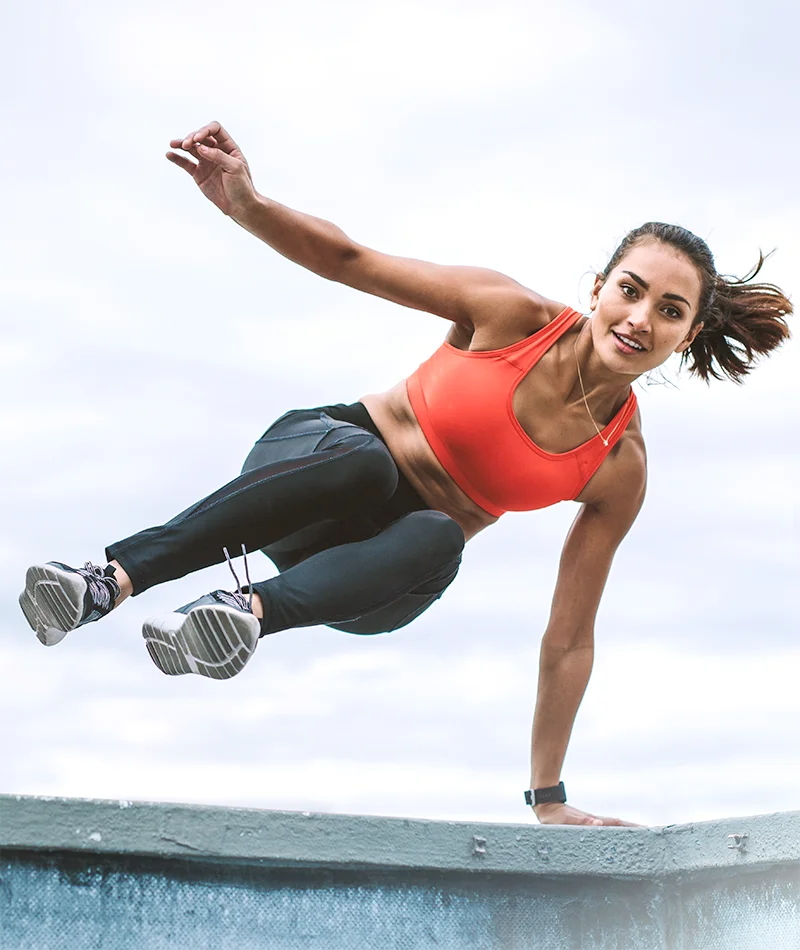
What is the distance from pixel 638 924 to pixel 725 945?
0.62 ft

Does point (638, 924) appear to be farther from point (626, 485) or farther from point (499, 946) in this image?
point (626, 485)

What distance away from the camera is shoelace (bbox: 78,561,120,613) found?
7.66 ft

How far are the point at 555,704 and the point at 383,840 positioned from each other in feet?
4.06

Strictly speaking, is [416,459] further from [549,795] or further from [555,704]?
[549,795]

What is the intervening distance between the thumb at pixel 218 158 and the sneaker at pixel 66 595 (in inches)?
36.5

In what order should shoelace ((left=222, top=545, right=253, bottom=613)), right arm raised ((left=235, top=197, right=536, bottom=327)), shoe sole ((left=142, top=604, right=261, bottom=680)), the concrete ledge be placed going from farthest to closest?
1. right arm raised ((left=235, top=197, right=536, bottom=327))
2. shoelace ((left=222, top=545, right=253, bottom=613))
3. shoe sole ((left=142, top=604, right=261, bottom=680))
4. the concrete ledge

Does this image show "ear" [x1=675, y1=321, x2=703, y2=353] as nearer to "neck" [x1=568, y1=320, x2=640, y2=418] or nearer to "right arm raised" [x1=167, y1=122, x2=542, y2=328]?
"neck" [x1=568, y1=320, x2=640, y2=418]

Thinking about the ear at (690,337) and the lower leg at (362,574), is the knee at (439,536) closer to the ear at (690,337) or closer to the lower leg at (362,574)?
the lower leg at (362,574)

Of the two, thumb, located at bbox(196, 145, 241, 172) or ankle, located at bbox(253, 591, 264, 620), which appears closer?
ankle, located at bbox(253, 591, 264, 620)

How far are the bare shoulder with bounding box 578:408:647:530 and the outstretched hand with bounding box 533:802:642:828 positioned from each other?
2.46 ft

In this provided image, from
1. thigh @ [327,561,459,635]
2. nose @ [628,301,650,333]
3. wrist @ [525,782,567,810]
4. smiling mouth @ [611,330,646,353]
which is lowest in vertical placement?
wrist @ [525,782,567,810]

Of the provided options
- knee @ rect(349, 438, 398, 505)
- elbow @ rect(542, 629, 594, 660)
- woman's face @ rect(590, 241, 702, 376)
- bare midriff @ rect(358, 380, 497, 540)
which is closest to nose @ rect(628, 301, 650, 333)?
woman's face @ rect(590, 241, 702, 376)

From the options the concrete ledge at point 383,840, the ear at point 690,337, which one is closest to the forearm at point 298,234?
the ear at point 690,337

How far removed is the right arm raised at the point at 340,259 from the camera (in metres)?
2.57
